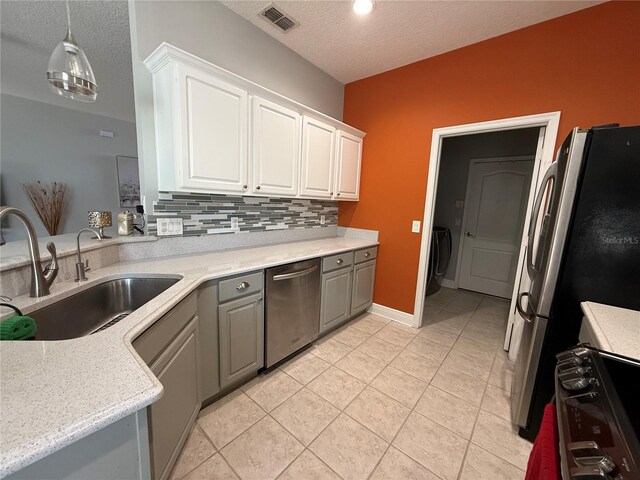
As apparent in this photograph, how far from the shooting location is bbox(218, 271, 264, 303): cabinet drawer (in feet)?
5.08

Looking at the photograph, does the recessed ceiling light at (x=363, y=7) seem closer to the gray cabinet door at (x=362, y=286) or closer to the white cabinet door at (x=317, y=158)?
the white cabinet door at (x=317, y=158)

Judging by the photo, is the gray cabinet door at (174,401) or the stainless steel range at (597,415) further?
the gray cabinet door at (174,401)

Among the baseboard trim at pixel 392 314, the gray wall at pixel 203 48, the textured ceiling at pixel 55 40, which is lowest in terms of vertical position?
the baseboard trim at pixel 392 314

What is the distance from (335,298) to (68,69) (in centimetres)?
236

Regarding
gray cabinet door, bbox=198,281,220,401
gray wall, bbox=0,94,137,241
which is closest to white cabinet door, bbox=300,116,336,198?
gray cabinet door, bbox=198,281,220,401

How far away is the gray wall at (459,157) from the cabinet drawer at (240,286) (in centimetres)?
360

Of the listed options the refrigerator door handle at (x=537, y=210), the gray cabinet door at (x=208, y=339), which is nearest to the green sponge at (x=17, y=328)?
the gray cabinet door at (x=208, y=339)

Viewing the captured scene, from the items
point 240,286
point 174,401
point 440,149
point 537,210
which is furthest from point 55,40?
point 537,210

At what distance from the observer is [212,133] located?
169 centimetres

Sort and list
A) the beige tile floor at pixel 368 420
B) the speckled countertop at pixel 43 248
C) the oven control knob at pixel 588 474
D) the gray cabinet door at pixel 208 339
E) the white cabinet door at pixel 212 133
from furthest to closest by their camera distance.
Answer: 1. the white cabinet door at pixel 212 133
2. the gray cabinet door at pixel 208 339
3. the beige tile floor at pixel 368 420
4. the speckled countertop at pixel 43 248
5. the oven control knob at pixel 588 474

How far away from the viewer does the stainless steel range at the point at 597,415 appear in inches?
17.7

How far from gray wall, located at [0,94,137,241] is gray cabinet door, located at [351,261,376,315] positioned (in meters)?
4.58

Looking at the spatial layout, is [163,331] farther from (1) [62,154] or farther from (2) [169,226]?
(1) [62,154]

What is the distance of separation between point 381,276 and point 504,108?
6.57 feet
